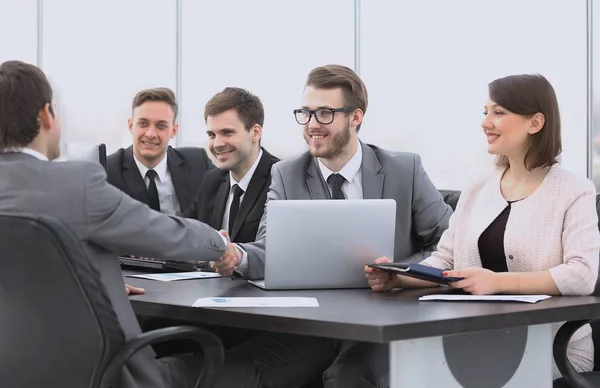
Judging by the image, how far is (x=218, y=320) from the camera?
2725mm

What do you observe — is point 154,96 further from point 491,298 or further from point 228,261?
point 491,298

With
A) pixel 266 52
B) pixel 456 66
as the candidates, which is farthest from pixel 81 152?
pixel 266 52

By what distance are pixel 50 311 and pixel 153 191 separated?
9.14ft

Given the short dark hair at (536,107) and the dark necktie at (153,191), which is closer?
the short dark hair at (536,107)

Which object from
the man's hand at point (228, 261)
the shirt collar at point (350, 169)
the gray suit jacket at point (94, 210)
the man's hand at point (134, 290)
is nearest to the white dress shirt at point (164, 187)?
the shirt collar at point (350, 169)

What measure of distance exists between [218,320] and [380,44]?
4855 mm

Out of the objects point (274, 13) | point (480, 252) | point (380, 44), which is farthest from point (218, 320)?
point (274, 13)

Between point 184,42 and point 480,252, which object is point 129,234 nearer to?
point 480,252

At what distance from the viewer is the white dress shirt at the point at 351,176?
12.9ft

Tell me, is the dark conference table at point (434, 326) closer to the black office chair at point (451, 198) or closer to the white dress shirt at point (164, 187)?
the black office chair at point (451, 198)

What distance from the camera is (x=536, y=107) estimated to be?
3.25m

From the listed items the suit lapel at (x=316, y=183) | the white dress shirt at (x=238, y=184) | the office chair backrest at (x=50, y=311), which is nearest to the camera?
the office chair backrest at (x=50, y=311)

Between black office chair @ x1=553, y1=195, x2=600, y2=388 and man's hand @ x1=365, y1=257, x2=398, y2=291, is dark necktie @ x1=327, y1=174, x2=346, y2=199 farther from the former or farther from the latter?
black office chair @ x1=553, y1=195, x2=600, y2=388

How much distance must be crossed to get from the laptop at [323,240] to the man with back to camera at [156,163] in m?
2.04
